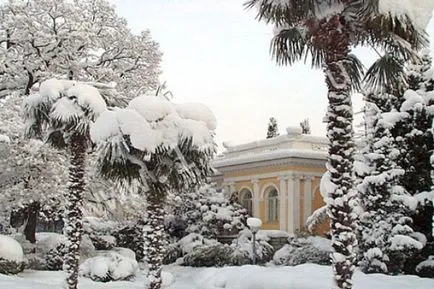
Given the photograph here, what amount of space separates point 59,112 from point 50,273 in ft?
34.8

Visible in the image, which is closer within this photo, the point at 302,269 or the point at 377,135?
the point at 302,269

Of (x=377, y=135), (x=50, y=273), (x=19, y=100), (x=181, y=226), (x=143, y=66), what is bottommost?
(x=50, y=273)

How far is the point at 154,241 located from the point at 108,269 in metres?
9.80

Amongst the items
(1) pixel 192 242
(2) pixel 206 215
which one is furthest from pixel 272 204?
(1) pixel 192 242

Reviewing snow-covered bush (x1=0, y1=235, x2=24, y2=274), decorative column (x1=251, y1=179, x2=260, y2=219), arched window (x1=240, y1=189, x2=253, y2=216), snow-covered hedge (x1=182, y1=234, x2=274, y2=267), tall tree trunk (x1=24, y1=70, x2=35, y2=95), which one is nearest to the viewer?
snow-covered bush (x1=0, y1=235, x2=24, y2=274)

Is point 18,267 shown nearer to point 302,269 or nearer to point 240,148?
point 302,269

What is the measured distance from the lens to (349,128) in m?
10.5

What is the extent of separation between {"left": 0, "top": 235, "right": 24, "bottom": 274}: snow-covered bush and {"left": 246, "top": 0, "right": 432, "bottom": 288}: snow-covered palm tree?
14.8m

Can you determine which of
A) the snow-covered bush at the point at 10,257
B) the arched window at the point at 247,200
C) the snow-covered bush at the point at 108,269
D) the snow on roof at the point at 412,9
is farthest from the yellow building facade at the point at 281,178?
the snow on roof at the point at 412,9

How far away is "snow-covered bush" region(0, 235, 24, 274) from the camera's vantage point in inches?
865

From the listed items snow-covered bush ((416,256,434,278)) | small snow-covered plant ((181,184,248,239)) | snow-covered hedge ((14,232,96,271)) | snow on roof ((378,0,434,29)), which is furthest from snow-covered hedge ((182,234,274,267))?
snow on roof ((378,0,434,29))

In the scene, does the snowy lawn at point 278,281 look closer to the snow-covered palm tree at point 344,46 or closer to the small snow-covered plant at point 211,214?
the snow-covered palm tree at point 344,46

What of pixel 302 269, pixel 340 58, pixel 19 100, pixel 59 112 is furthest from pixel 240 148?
pixel 340 58

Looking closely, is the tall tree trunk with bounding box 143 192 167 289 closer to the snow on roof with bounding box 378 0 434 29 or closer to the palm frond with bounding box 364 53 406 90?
the palm frond with bounding box 364 53 406 90
